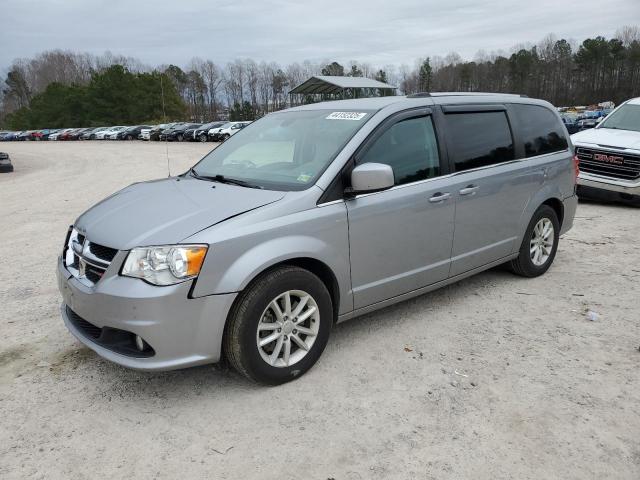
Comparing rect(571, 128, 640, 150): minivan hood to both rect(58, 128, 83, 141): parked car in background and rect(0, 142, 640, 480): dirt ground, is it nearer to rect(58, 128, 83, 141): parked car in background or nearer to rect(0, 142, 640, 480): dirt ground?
rect(0, 142, 640, 480): dirt ground

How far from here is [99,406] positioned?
3.25 m

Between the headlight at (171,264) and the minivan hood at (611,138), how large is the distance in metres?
9.00

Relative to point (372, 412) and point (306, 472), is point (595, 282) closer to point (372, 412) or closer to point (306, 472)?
point (372, 412)

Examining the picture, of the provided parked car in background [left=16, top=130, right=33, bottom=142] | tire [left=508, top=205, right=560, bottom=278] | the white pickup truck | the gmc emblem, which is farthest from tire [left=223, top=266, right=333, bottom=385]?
parked car in background [left=16, top=130, right=33, bottom=142]

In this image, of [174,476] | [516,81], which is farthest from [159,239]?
[516,81]

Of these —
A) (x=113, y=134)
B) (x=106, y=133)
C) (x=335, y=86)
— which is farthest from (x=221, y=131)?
(x=106, y=133)

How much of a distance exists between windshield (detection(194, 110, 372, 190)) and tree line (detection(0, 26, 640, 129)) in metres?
65.3

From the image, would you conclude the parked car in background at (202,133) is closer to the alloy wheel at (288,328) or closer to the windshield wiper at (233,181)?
the windshield wiper at (233,181)

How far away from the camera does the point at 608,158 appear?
31.0 feet

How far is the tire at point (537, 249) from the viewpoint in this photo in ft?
17.1

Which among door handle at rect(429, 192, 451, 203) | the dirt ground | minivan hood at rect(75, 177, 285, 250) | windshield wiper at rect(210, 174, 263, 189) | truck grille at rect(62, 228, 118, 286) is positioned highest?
windshield wiper at rect(210, 174, 263, 189)

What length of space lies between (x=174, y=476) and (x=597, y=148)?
31.2ft

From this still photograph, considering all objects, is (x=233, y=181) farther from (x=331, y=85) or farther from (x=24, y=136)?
(x=24, y=136)

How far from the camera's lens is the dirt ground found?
271 cm
